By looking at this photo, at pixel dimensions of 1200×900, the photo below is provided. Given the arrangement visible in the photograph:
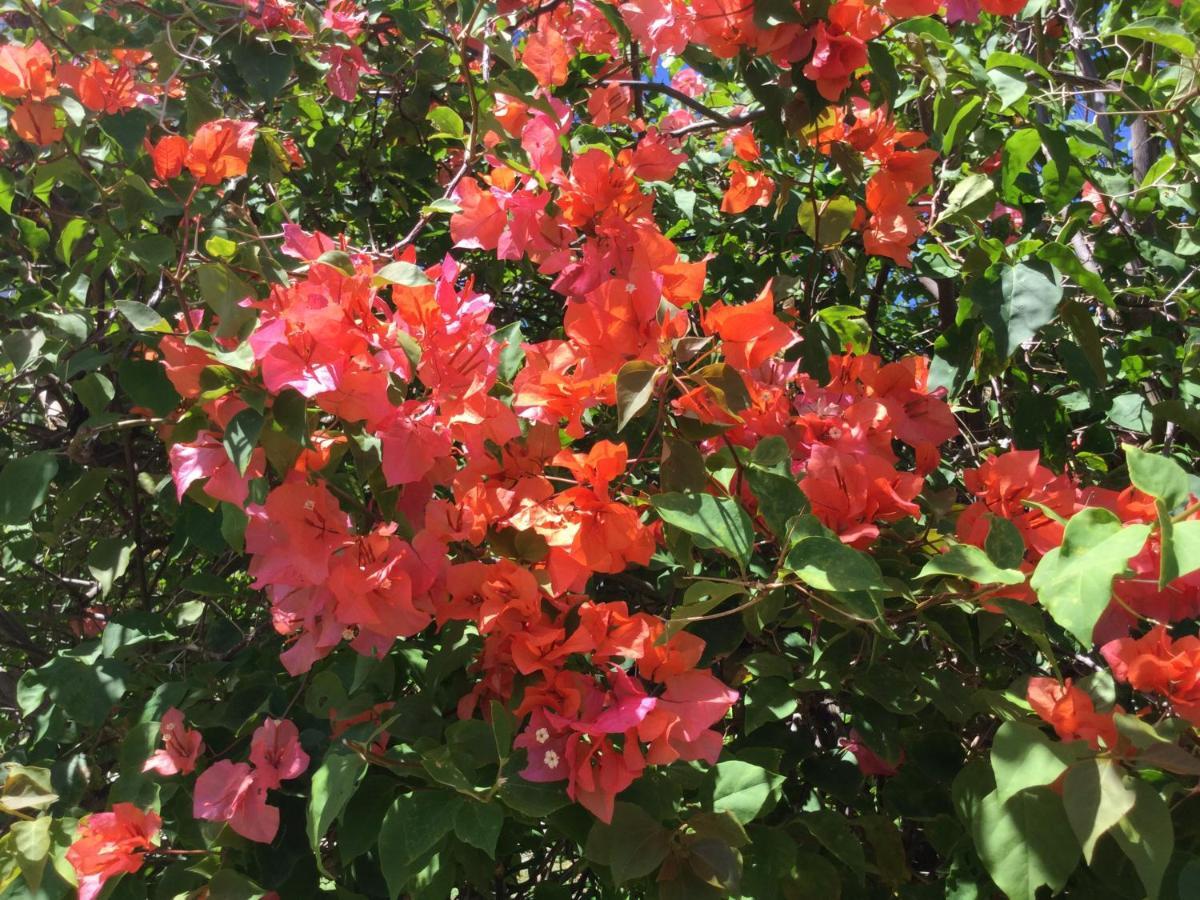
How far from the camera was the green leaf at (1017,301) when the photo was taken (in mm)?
1061

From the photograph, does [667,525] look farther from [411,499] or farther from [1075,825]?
[1075,825]

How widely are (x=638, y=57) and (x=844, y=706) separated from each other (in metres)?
1.10

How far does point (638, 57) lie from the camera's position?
1667mm

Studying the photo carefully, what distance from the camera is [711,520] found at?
800mm

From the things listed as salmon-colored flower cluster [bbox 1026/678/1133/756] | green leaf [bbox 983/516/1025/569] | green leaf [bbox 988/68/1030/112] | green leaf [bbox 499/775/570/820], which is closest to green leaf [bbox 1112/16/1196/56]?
green leaf [bbox 988/68/1030/112]

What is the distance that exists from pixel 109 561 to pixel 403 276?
30.0 inches

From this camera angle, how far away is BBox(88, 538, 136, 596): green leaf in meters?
1.35

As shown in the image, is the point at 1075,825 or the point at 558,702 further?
the point at 558,702

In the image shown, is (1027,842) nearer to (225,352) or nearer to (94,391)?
(225,352)

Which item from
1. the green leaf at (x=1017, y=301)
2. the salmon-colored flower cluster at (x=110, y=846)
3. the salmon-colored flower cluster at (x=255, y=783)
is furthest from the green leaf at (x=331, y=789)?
the green leaf at (x=1017, y=301)

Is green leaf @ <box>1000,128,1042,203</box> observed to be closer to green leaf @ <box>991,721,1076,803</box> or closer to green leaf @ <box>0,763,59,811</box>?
green leaf @ <box>991,721,1076,803</box>

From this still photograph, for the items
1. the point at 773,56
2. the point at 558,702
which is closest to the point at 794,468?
the point at 558,702

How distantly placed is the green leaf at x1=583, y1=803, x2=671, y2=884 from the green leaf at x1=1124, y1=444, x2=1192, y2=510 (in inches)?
18.6

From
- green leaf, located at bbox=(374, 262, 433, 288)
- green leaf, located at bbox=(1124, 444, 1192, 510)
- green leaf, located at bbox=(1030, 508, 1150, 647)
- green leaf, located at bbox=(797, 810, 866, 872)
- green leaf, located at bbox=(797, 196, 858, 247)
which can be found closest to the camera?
green leaf, located at bbox=(1030, 508, 1150, 647)
